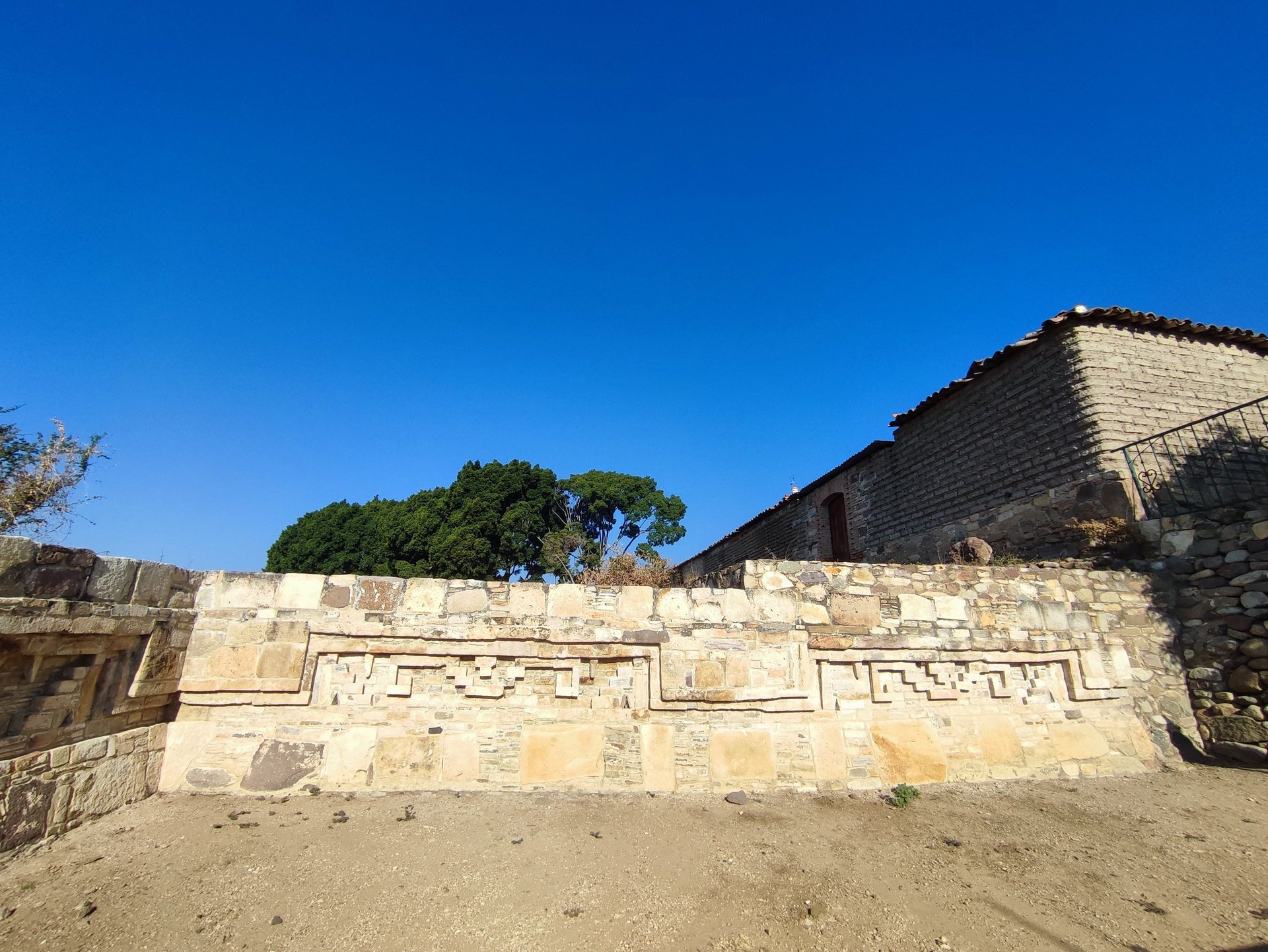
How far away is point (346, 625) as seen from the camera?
4289 mm

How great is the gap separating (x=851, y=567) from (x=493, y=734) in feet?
11.5

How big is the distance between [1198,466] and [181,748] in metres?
11.6

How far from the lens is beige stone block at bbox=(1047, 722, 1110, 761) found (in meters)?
5.29

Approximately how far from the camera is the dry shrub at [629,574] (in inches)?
469

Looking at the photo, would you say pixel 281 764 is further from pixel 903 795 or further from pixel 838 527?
pixel 838 527

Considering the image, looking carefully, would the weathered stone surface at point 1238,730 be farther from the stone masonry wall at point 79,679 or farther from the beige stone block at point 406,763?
the stone masonry wall at point 79,679

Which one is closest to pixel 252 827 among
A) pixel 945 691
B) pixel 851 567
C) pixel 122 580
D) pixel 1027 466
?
pixel 122 580

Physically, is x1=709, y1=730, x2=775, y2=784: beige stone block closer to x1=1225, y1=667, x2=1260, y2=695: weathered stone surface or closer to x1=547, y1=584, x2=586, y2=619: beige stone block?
x1=547, y1=584, x2=586, y2=619: beige stone block

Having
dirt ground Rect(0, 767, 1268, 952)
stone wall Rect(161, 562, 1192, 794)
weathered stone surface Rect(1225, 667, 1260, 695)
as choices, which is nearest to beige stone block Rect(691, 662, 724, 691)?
stone wall Rect(161, 562, 1192, 794)

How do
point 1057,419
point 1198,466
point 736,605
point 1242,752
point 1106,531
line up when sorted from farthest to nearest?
1. point 1057,419
2. point 1198,466
3. point 1106,531
4. point 1242,752
5. point 736,605

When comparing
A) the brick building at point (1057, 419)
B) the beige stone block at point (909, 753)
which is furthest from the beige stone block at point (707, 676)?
the brick building at point (1057, 419)

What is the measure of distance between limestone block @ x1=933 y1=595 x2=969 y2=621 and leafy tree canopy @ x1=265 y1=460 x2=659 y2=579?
1445 centimetres

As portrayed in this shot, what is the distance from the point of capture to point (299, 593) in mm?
4332

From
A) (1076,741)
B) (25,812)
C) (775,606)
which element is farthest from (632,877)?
(1076,741)
